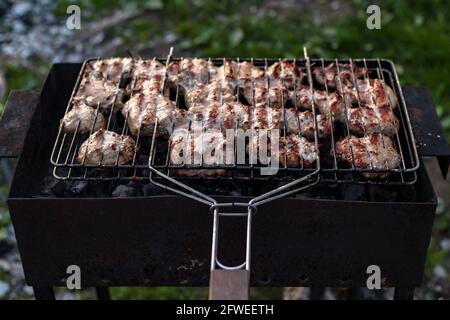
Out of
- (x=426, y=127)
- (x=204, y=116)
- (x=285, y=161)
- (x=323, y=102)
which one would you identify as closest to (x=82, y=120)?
(x=204, y=116)

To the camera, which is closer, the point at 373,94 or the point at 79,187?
the point at 79,187

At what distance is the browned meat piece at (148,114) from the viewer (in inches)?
126

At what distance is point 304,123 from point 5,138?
1.63m

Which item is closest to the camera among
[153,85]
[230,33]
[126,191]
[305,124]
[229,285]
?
[229,285]

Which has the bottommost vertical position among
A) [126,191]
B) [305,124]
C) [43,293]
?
[43,293]

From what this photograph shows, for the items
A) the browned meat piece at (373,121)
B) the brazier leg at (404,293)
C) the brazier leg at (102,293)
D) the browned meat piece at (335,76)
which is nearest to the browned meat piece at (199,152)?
the browned meat piece at (373,121)

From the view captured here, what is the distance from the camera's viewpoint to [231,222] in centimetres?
293

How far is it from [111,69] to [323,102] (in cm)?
132

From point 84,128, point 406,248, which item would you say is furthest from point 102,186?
point 406,248

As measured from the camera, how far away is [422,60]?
20.4 ft

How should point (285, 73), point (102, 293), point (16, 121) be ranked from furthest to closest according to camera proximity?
point (102, 293)
point (285, 73)
point (16, 121)

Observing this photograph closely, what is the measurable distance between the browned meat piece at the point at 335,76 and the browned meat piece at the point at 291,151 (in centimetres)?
66

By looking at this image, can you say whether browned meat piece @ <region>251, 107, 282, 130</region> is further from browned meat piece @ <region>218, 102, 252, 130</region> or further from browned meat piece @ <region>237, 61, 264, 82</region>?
browned meat piece @ <region>237, 61, 264, 82</region>

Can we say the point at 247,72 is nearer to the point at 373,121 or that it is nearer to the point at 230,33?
the point at 373,121
